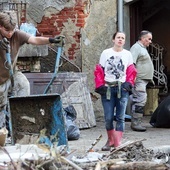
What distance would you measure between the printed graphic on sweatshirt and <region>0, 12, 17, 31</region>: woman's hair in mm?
1380

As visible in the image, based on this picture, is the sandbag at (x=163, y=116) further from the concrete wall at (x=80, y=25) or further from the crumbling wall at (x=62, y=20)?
the crumbling wall at (x=62, y=20)

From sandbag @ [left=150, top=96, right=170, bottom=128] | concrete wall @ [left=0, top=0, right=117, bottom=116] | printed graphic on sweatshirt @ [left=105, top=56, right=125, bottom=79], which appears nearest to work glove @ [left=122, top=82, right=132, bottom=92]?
printed graphic on sweatshirt @ [left=105, top=56, right=125, bottom=79]

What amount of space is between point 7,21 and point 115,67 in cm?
154

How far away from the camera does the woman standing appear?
870 cm

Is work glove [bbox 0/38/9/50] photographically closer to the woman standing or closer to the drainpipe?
the woman standing

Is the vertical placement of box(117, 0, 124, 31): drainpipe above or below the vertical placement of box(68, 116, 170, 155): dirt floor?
above

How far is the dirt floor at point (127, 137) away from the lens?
9586mm

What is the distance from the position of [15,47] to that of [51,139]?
51.5 inches

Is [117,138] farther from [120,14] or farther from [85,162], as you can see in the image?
[120,14]

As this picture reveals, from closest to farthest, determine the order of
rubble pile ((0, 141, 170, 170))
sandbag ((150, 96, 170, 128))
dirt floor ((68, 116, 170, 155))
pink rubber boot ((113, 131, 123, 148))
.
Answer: rubble pile ((0, 141, 170, 170)) < pink rubber boot ((113, 131, 123, 148)) < dirt floor ((68, 116, 170, 155)) < sandbag ((150, 96, 170, 128))

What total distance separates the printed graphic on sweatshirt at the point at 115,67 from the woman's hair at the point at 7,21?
138 centimetres

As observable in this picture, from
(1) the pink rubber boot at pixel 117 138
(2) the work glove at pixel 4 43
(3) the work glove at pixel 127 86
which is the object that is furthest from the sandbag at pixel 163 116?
(2) the work glove at pixel 4 43

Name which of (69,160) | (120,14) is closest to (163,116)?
(120,14)

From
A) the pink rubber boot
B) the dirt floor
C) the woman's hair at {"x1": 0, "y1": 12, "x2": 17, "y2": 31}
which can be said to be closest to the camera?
the woman's hair at {"x1": 0, "y1": 12, "x2": 17, "y2": 31}
